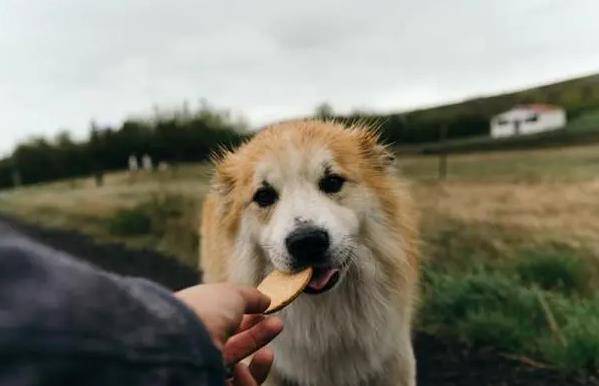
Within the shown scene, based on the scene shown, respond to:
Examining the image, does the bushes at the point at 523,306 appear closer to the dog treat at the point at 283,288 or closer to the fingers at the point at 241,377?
the dog treat at the point at 283,288

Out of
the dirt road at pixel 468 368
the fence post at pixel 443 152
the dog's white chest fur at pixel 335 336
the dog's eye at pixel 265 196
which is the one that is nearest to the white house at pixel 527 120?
the fence post at pixel 443 152

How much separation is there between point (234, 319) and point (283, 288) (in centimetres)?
45

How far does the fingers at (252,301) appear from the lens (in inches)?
22.4

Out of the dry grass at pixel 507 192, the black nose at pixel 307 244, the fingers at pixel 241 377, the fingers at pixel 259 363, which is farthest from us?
the dry grass at pixel 507 192

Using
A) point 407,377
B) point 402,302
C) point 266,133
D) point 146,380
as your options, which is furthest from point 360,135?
point 146,380

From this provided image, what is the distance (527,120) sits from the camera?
216 cm

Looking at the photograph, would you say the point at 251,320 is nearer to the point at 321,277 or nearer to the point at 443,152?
the point at 321,277

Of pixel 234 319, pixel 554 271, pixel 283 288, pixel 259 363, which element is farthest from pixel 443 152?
pixel 234 319

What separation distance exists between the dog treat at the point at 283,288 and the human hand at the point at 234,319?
9cm

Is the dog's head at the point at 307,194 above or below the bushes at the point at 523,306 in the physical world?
above

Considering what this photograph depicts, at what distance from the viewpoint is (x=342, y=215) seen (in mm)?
1479

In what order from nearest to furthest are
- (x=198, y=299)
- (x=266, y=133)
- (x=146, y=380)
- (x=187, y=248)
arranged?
1. (x=146, y=380)
2. (x=198, y=299)
3. (x=266, y=133)
4. (x=187, y=248)

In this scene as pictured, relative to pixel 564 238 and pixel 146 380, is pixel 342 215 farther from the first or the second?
pixel 146 380

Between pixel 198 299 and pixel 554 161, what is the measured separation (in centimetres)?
168
